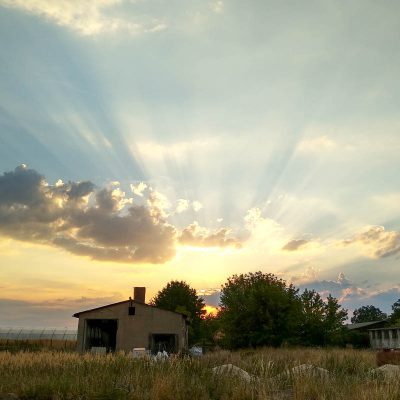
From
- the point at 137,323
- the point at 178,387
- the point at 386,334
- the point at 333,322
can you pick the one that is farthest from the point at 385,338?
the point at 178,387

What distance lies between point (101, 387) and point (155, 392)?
5.03ft

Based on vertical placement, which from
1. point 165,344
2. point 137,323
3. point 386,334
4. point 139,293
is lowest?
point 165,344

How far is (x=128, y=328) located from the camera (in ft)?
137

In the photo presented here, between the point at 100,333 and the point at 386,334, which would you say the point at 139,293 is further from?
the point at 386,334

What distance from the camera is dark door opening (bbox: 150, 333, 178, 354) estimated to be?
4221cm

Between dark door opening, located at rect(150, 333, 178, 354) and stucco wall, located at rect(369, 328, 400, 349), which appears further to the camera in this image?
stucco wall, located at rect(369, 328, 400, 349)

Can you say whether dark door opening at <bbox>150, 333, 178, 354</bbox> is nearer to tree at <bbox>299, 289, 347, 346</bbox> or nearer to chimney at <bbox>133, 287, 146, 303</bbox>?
chimney at <bbox>133, 287, 146, 303</bbox>

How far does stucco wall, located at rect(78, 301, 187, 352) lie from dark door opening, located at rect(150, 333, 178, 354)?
2.04 ft

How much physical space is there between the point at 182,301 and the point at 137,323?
4714cm

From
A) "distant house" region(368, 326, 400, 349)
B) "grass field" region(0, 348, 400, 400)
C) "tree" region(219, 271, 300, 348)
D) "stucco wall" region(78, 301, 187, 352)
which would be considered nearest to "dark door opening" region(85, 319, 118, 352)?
"stucco wall" region(78, 301, 187, 352)

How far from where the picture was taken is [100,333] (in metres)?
49.8

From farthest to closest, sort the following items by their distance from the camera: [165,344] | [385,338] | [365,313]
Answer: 1. [365,313]
2. [385,338]
3. [165,344]

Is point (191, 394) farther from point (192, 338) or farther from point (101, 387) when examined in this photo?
point (192, 338)

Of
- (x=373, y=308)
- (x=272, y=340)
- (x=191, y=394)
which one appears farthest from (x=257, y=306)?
(x=373, y=308)
